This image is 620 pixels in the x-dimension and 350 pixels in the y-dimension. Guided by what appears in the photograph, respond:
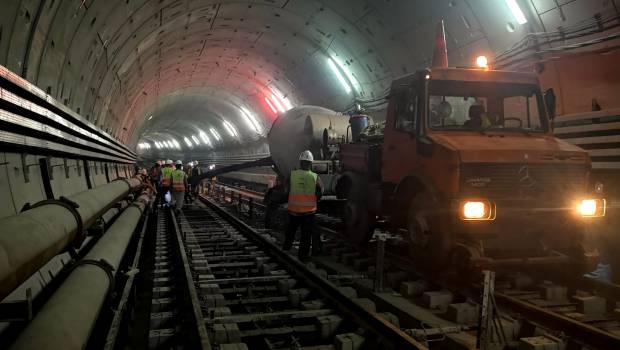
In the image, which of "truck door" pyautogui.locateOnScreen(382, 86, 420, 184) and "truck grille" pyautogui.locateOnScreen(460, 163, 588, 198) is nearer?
"truck grille" pyautogui.locateOnScreen(460, 163, 588, 198)

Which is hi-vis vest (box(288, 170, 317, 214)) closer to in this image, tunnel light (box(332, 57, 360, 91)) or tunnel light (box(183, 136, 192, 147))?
tunnel light (box(332, 57, 360, 91))

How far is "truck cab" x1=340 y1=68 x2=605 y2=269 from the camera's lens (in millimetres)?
5609

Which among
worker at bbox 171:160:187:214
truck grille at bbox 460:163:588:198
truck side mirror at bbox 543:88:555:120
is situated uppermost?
truck side mirror at bbox 543:88:555:120

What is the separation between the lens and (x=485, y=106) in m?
6.70

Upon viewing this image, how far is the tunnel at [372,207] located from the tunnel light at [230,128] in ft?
63.0

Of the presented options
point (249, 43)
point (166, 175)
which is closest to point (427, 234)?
point (166, 175)

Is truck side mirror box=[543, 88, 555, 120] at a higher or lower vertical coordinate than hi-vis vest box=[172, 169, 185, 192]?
higher

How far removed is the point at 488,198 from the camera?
18.6 ft

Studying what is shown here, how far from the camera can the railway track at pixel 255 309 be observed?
4445 mm

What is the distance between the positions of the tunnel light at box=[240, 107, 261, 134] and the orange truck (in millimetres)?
20322

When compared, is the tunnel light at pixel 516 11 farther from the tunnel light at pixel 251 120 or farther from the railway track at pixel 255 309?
the tunnel light at pixel 251 120

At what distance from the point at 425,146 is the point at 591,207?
2.03 m

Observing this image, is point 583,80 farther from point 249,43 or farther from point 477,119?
point 249,43

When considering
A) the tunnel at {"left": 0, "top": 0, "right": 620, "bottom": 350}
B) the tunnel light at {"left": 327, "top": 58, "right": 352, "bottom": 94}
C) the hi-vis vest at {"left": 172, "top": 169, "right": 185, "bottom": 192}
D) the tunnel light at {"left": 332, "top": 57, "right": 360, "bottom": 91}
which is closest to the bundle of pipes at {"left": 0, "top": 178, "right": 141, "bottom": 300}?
the tunnel at {"left": 0, "top": 0, "right": 620, "bottom": 350}
